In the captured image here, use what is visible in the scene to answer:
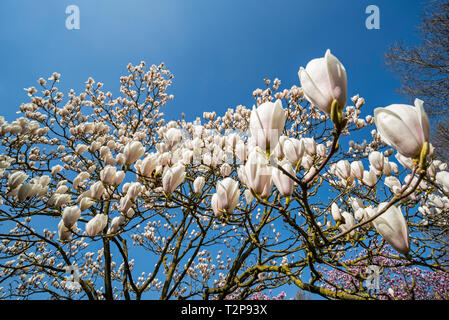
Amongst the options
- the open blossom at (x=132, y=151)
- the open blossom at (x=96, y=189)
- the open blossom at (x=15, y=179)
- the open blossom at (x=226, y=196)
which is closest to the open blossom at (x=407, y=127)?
the open blossom at (x=226, y=196)

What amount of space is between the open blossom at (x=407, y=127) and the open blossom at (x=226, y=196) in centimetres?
63

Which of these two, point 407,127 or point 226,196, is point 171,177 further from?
point 407,127

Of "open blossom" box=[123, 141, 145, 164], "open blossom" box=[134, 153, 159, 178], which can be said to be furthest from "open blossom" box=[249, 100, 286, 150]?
"open blossom" box=[123, 141, 145, 164]

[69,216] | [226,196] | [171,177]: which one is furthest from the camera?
[69,216]

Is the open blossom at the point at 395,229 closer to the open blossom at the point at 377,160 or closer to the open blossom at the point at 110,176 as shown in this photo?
the open blossom at the point at 377,160

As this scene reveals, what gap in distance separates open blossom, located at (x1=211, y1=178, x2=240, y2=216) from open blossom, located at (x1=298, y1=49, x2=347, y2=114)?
0.54 metres

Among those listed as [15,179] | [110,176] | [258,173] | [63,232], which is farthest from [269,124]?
[15,179]

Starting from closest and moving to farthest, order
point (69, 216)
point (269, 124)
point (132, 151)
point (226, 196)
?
point (269, 124) → point (226, 196) → point (69, 216) → point (132, 151)

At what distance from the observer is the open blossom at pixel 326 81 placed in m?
0.67

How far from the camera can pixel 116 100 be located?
6234 mm

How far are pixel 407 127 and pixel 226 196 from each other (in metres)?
0.70

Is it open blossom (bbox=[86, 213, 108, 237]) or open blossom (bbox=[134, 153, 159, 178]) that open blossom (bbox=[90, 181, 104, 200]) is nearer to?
open blossom (bbox=[86, 213, 108, 237])

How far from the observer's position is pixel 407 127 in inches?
26.4
